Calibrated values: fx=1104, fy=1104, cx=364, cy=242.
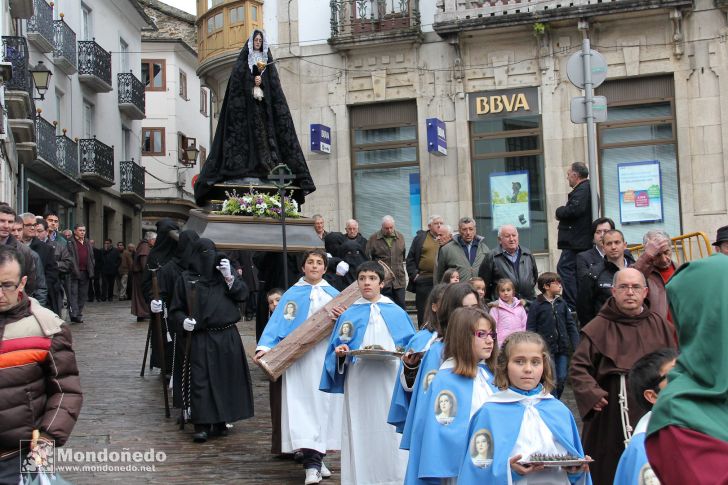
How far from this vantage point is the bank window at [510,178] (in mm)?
23172

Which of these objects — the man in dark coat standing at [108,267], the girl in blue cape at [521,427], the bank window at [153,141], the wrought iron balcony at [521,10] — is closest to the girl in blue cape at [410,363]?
the girl in blue cape at [521,427]

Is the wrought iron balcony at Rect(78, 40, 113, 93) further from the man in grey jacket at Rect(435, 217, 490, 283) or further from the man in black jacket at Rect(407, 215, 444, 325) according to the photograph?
the man in grey jacket at Rect(435, 217, 490, 283)

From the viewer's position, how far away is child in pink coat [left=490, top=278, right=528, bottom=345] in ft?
36.6

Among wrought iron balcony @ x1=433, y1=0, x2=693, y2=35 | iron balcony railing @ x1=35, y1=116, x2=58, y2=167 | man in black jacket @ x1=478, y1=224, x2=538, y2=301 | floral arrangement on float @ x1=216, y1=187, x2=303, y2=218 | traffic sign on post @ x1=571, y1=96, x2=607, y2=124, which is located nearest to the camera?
man in black jacket @ x1=478, y1=224, x2=538, y2=301

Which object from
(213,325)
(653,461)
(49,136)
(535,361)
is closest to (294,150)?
(213,325)

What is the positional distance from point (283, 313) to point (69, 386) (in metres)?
3.93

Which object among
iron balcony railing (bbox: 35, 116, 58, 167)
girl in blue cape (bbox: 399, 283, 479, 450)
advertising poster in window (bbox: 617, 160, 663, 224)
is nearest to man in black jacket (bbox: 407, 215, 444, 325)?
advertising poster in window (bbox: 617, 160, 663, 224)

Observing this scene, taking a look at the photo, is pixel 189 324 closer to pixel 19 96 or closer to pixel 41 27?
pixel 19 96

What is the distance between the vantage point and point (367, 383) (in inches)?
348

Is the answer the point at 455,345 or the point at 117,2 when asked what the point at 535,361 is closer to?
the point at 455,345

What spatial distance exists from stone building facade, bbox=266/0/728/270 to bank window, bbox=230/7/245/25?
0.87 metres

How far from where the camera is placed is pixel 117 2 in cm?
4147

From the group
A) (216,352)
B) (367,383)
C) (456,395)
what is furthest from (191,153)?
(456,395)

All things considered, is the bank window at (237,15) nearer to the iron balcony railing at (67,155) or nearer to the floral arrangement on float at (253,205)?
the iron balcony railing at (67,155)
